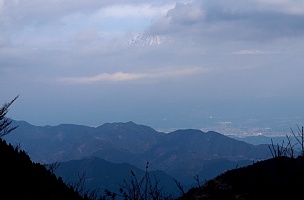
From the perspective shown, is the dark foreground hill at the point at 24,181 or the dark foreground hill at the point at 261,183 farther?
the dark foreground hill at the point at 24,181

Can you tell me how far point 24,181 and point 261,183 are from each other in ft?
28.3

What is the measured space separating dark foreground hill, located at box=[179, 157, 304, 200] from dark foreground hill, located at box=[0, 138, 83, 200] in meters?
5.03

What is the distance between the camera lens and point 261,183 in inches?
496

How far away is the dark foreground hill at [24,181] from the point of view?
1494 centimetres

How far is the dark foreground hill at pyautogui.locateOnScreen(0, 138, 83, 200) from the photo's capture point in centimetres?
1494

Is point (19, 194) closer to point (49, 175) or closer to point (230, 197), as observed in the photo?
point (49, 175)

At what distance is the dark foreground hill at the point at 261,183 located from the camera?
10.2m

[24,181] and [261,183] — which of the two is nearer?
[261,183]

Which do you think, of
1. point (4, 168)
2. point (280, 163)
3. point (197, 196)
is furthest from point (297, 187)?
point (4, 168)

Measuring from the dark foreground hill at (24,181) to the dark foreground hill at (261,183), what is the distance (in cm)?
503

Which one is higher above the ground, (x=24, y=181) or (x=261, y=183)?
(x=24, y=181)

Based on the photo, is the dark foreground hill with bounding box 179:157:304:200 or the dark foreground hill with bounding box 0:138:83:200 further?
the dark foreground hill with bounding box 0:138:83:200

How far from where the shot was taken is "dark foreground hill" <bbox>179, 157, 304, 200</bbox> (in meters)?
10.2

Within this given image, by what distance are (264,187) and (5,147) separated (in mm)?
11074
